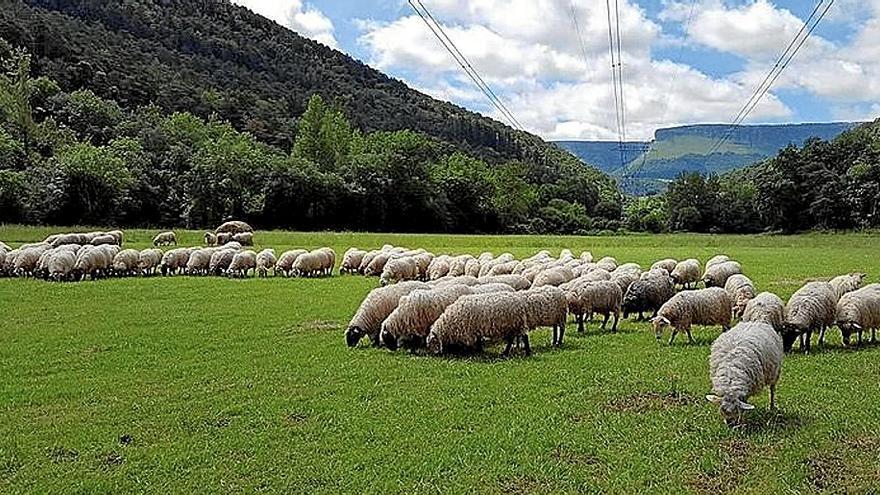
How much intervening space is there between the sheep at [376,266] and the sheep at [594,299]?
1463cm

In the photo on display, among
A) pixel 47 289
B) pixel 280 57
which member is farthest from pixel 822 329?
pixel 280 57

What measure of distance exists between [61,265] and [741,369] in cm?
2626

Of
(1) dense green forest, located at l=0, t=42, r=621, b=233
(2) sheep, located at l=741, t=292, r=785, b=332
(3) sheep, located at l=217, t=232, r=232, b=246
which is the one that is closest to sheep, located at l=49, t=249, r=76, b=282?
(3) sheep, located at l=217, t=232, r=232, b=246

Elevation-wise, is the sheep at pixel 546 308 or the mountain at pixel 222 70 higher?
the mountain at pixel 222 70

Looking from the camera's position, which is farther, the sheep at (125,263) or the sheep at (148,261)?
the sheep at (148,261)

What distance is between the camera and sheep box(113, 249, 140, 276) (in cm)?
2983

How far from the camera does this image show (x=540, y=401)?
10.6 meters

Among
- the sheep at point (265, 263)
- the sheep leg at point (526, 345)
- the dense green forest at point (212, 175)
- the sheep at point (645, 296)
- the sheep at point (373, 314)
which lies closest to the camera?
the sheep leg at point (526, 345)

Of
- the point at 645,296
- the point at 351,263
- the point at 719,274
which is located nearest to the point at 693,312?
the point at 645,296

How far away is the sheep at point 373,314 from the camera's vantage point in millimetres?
15273

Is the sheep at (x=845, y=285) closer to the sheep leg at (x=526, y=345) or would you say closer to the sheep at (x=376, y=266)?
the sheep leg at (x=526, y=345)

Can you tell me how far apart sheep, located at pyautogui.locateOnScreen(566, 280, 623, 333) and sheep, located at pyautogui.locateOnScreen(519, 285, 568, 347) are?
1728 millimetres

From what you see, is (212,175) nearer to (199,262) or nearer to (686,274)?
(199,262)

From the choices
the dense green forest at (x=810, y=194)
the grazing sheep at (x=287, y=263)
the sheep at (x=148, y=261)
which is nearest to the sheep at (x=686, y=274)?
the grazing sheep at (x=287, y=263)
